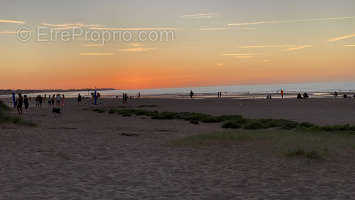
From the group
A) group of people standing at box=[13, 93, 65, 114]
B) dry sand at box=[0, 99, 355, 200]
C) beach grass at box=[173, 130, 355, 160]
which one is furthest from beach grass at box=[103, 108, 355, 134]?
group of people standing at box=[13, 93, 65, 114]

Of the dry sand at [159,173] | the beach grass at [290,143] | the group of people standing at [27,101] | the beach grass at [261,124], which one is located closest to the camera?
Answer: the dry sand at [159,173]

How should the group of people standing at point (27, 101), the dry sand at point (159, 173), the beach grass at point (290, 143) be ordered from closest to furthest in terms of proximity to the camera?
the dry sand at point (159, 173), the beach grass at point (290, 143), the group of people standing at point (27, 101)

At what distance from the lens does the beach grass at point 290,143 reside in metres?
11.5

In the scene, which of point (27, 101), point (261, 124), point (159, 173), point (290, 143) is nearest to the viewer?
point (159, 173)

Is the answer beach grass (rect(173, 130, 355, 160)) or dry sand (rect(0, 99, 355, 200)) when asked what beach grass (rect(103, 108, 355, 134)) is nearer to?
beach grass (rect(173, 130, 355, 160))

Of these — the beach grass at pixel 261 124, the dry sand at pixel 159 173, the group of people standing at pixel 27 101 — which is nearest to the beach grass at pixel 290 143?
the dry sand at pixel 159 173

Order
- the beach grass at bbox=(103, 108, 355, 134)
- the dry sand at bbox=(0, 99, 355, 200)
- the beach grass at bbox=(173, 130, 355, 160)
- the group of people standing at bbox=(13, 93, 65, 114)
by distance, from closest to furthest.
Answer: the dry sand at bbox=(0, 99, 355, 200) → the beach grass at bbox=(173, 130, 355, 160) → the beach grass at bbox=(103, 108, 355, 134) → the group of people standing at bbox=(13, 93, 65, 114)

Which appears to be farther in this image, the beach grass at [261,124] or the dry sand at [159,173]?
the beach grass at [261,124]

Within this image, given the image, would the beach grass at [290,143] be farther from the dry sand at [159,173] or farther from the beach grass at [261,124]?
the beach grass at [261,124]

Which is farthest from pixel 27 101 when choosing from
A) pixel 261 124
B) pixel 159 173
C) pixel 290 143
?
pixel 159 173

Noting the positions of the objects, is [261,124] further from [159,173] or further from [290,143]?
[159,173]

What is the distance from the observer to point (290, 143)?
44.2ft

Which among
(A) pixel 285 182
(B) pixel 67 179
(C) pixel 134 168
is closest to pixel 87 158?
(C) pixel 134 168

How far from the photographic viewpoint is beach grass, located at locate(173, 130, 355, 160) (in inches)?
451
